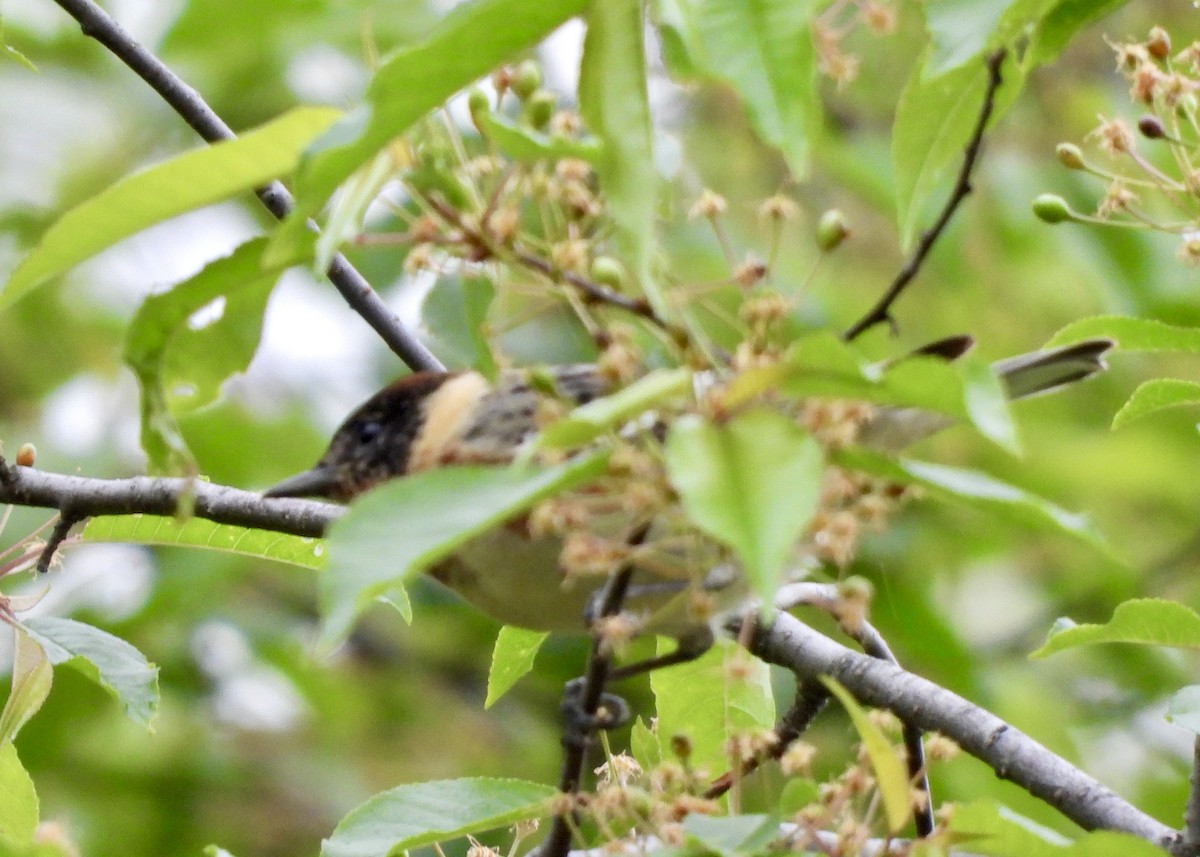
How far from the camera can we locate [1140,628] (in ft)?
8.23

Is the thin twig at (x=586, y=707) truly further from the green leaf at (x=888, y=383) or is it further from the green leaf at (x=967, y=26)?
the green leaf at (x=967, y=26)

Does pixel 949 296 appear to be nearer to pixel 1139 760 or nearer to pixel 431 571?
pixel 1139 760

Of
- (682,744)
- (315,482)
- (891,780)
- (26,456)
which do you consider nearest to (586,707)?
(682,744)

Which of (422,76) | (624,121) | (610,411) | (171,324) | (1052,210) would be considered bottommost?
(1052,210)

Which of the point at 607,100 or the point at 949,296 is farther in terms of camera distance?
the point at 949,296

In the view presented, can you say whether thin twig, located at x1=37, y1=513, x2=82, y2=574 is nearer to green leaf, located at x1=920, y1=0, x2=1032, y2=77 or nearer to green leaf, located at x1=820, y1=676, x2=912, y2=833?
green leaf, located at x1=820, y1=676, x2=912, y2=833

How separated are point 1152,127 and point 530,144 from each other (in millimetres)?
1295

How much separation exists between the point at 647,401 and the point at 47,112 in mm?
6422

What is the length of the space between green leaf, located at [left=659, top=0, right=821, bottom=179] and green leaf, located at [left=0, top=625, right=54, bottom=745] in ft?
5.73

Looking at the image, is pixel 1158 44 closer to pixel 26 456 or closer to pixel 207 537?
pixel 207 537

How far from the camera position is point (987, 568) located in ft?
27.5

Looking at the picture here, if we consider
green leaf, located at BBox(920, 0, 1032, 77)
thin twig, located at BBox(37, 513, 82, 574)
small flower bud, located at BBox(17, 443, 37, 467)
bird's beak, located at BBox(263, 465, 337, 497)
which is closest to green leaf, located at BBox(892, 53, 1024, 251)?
green leaf, located at BBox(920, 0, 1032, 77)

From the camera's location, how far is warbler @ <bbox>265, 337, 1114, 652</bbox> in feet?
9.78

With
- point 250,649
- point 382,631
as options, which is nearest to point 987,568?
point 382,631
